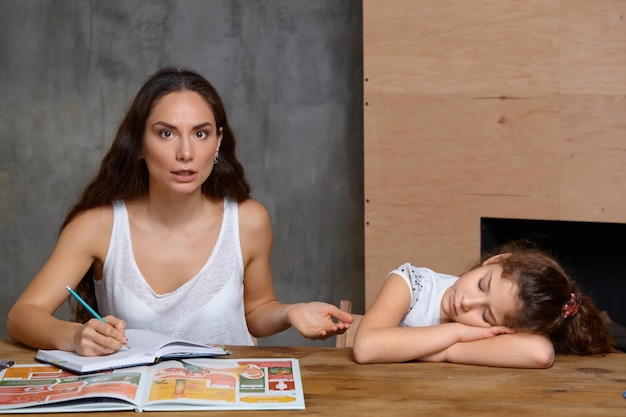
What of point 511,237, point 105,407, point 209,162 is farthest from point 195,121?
point 511,237

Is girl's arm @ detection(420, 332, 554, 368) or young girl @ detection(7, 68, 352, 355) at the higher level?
young girl @ detection(7, 68, 352, 355)

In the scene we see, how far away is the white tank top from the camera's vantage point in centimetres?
226

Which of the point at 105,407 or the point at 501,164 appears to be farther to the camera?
the point at 501,164

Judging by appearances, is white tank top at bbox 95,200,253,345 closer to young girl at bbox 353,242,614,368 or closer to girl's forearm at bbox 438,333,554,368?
young girl at bbox 353,242,614,368

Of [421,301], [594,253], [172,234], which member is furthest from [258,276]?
[594,253]

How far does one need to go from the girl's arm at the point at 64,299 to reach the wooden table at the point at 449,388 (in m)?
0.07

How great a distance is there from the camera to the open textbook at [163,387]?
1551 millimetres

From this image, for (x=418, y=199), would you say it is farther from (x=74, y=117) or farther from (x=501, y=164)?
(x=74, y=117)

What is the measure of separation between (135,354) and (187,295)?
54 centimetres

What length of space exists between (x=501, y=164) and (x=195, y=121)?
4.41 feet

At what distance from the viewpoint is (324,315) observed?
1967 mm

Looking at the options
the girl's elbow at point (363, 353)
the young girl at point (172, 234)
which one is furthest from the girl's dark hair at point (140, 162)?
the girl's elbow at point (363, 353)

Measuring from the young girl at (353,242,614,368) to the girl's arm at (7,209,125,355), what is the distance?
53cm

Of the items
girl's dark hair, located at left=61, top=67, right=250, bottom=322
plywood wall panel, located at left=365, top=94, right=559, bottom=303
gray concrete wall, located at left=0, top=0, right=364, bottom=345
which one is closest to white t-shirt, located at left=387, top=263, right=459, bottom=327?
girl's dark hair, located at left=61, top=67, right=250, bottom=322
